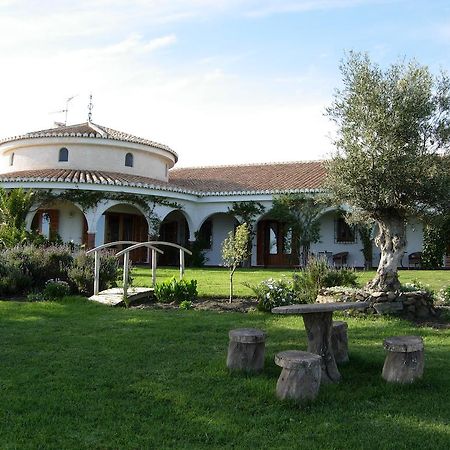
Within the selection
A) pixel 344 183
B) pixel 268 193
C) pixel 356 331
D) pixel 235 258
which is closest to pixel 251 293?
pixel 235 258

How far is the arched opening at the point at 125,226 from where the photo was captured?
26.0m

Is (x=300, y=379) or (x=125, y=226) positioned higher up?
(x=125, y=226)

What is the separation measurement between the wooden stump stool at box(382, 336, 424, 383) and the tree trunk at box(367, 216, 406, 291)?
492 cm

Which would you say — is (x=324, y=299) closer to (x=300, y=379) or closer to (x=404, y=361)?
(x=404, y=361)

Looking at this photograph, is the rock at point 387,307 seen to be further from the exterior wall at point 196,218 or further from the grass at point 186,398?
the exterior wall at point 196,218

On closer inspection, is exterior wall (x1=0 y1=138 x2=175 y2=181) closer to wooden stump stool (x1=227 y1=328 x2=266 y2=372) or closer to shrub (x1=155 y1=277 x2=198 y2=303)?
shrub (x1=155 y1=277 x2=198 y2=303)

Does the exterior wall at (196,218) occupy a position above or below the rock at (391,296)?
above

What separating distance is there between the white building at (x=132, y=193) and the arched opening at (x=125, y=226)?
0.05 meters

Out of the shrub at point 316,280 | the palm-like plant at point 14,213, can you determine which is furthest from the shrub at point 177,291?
the palm-like plant at point 14,213

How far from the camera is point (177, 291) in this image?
12281mm

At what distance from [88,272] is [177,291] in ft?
8.18

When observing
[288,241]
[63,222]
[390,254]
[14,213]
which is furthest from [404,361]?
[63,222]

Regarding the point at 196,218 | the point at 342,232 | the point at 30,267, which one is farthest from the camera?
the point at 196,218

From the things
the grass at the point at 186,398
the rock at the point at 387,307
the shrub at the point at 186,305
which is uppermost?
the rock at the point at 387,307
